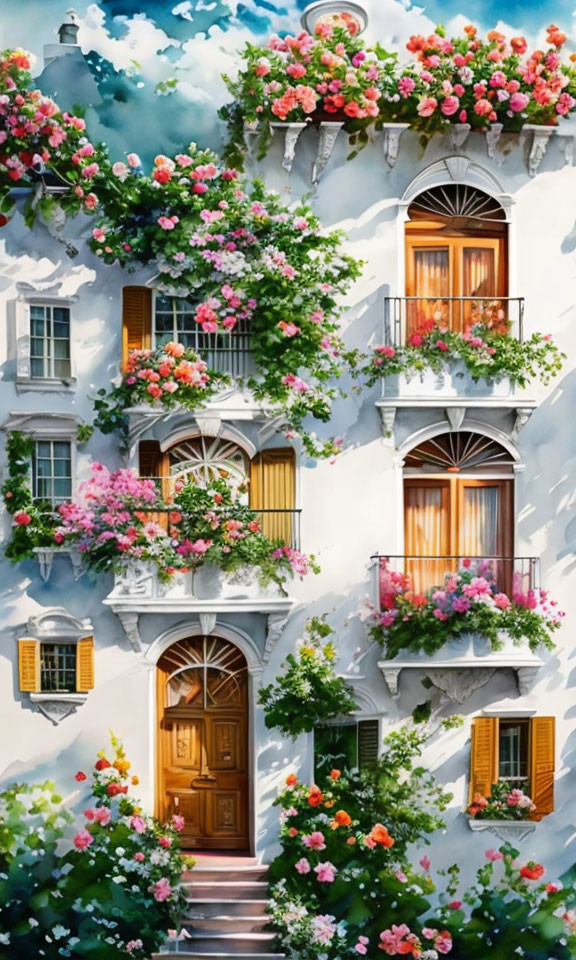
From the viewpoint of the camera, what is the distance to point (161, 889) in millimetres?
10289

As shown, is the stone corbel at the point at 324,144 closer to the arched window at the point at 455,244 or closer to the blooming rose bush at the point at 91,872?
the arched window at the point at 455,244

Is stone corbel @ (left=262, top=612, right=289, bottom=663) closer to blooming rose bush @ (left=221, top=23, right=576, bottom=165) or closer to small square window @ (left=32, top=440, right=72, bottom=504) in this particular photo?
small square window @ (left=32, top=440, right=72, bottom=504)

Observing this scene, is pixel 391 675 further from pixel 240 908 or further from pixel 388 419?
pixel 240 908

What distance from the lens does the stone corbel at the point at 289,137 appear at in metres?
10.7

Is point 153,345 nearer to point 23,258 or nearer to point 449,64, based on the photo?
point 23,258

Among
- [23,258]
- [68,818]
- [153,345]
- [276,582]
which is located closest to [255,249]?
[153,345]

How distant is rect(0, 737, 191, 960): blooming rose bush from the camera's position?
1021cm

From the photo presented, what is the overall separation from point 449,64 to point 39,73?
3.48 m

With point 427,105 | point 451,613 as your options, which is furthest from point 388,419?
point 427,105

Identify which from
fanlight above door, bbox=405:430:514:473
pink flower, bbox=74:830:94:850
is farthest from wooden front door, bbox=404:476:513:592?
pink flower, bbox=74:830:94:850

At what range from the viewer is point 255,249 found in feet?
35.3

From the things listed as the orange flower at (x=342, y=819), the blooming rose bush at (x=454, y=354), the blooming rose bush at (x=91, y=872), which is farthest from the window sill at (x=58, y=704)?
the blooming rose bush at (x=454, y=354)

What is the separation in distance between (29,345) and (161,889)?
4.65m

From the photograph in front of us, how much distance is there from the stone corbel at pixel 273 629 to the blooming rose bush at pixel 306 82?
12.8ft
